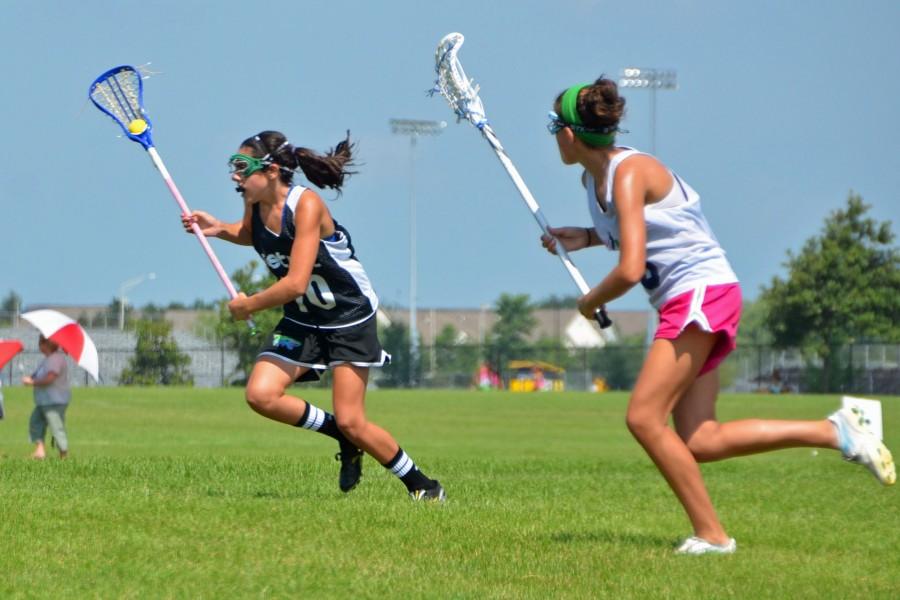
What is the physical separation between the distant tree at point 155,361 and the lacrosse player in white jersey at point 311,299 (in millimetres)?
62118

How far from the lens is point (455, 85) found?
9000 mm

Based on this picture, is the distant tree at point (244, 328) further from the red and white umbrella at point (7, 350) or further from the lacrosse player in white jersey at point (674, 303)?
the lacrosse player in white jersey at point (674, 303)

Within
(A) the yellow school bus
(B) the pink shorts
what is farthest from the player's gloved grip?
(A) the yellow school bus

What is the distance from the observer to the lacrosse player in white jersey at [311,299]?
9.34 m

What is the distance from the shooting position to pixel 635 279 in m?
6.93

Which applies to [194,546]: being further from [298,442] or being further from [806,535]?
[298,442]

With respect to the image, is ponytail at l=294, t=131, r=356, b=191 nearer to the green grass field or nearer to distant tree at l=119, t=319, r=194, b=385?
the green grass field

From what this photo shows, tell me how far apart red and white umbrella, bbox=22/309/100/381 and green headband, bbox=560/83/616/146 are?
35.9ft

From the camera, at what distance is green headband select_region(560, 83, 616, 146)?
23.9 ft

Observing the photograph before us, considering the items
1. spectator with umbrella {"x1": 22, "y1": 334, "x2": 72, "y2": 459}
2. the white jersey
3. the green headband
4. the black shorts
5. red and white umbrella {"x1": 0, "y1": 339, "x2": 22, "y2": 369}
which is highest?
the green headband

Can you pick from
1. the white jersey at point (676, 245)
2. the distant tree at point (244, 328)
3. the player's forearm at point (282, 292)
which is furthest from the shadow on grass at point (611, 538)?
the distant tree at point (244, 328)

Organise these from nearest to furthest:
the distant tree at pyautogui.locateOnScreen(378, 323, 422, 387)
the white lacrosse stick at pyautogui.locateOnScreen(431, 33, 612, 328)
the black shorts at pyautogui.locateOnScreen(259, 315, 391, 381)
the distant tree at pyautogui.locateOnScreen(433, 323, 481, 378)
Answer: the white lacrosse stick at pyautogui.locateOnScreen(431, 33, 612, 328) < the black shorts at pyautogui.locateOnScreen(259, 315, 391, 381) < the distant tree at pyautogui.locateOnScreen(378, 323, 422, 387) < the distant tree at pyautogui.locateOnScreen(433, 323, 481, 378)

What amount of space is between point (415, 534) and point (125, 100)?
15.4 ft

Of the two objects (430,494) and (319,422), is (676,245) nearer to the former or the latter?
(430,494)
